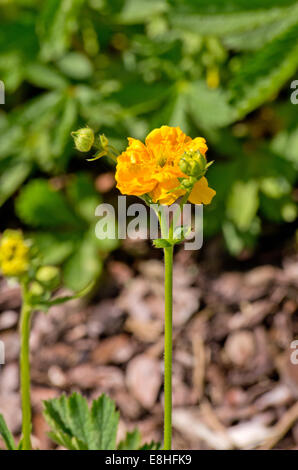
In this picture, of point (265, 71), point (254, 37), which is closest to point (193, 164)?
point (265, 71)

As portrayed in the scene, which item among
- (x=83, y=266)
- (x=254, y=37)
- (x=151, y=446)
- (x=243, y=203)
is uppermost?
(x=254, y=37)

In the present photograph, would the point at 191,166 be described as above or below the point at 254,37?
below

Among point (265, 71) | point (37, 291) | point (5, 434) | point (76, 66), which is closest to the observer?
point (5, 434)

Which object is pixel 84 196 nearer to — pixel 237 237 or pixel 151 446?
pixel 237 237

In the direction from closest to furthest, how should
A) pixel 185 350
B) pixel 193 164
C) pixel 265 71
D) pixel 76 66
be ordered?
pixel 193 164
pixel 265 71
pixel 185 350
pixel 76 66

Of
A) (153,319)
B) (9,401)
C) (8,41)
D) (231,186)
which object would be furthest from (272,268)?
(8,41)

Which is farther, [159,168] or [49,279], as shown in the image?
[49,279]
